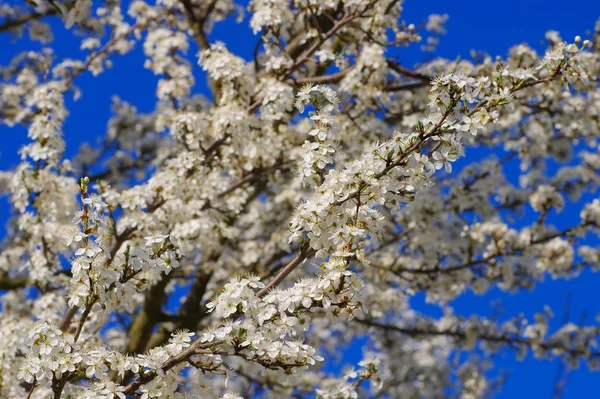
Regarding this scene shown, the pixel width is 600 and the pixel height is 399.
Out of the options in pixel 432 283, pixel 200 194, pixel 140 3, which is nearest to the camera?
pixel 200 194

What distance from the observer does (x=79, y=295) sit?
4.59 metres

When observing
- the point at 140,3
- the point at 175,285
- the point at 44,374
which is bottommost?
the point at 44,374

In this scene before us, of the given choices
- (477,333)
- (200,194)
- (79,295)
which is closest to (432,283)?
(477,333)

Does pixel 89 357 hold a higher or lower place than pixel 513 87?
lower

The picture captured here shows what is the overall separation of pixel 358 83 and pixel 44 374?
5174mm

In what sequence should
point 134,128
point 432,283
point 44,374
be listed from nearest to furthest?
1. point 44,374
2. point 432,283
3. point 134,128

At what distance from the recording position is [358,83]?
8406 millimetres

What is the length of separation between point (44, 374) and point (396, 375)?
12521 millimetres

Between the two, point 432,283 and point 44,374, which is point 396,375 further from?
point 44,374

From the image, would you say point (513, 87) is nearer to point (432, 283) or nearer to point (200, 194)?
point (200, 194)

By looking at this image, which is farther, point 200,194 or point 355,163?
point 200,194

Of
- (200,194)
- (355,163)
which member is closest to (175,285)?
(200,194)

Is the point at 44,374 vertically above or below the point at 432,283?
below

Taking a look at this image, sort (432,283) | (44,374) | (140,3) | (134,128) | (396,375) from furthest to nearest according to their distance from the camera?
(396,375)
(134,128)
(140,3)
(432,283)
(44,374)
